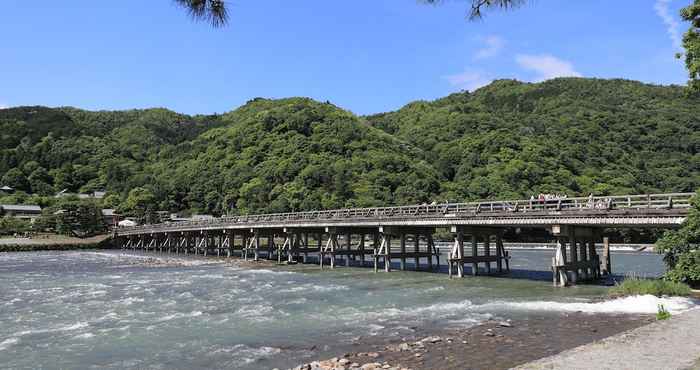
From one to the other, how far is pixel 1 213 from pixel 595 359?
113 meters

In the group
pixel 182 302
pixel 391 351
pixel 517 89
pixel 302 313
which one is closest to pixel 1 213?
pixel 182 302

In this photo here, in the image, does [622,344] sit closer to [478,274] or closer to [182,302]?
[182,302]

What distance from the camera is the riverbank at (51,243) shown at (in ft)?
234

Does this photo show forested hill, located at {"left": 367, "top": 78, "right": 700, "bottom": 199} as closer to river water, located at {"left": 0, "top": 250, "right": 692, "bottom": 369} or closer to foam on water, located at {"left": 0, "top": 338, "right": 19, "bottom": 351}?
river water, located at {"left": 0, "top": 250, "right": 692, "bottom": 369}

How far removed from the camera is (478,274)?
32.9 metres

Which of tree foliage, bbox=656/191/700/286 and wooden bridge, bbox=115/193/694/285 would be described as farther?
wooden bridge, bbox=115/193/694/285

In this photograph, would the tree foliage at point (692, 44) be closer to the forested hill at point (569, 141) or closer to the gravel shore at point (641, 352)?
the gravel shore at point (641, 352)

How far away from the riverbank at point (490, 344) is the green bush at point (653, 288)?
4.04m

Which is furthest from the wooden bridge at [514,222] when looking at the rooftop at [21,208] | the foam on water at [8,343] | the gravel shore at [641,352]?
the rooftop at [21,208]

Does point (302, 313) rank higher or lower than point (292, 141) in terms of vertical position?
lower

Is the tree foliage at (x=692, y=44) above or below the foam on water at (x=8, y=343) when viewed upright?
above

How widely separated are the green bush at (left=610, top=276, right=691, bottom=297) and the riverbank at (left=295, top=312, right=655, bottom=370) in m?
4.04

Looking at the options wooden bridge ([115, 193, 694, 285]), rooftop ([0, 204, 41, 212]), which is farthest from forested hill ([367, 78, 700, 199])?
rooftop ([0, 204, 41, 212])

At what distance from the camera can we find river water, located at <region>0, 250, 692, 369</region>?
13406mm
